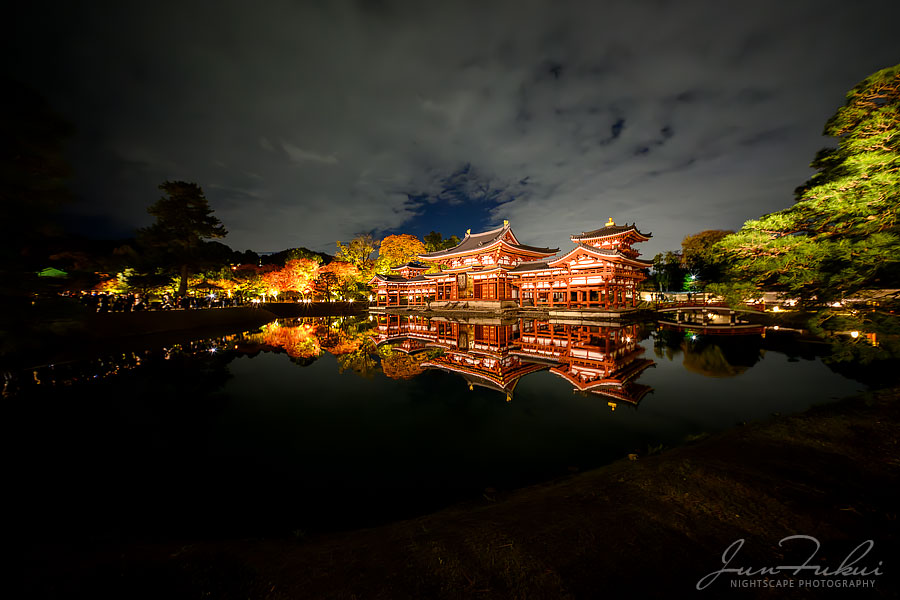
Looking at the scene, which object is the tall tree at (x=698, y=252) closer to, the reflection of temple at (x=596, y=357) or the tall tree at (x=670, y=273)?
the tall tree at (x=670, y=273)

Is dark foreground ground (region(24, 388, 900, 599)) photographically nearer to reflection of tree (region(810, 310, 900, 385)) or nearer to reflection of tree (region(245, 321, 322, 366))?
reflection of tree (region(810, 310, 900, 385))

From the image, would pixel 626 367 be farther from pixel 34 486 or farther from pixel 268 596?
pixel 34 486

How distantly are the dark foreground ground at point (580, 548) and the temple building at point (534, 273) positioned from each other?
2054 cm

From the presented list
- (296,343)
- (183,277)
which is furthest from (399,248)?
(296,343)

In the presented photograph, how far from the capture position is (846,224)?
5191 millimetres

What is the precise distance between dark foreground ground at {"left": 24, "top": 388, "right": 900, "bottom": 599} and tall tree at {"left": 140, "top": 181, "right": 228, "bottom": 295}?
22.8 m

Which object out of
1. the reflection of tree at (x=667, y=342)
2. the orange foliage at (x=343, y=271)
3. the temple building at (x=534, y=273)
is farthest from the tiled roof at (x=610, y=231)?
the orange foliage at (x=343, y=271)

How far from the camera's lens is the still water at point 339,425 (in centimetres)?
333

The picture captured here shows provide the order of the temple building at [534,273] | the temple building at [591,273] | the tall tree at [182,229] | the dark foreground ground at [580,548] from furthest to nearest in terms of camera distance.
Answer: the temple building at [534,273] < the temple building at [591,273] < the tall tree at [182,229] < the dark foreground ground at [580,548]

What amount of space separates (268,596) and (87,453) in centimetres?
503

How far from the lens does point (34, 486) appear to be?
135 inches

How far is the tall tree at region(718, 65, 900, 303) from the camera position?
→ 4.73 meters

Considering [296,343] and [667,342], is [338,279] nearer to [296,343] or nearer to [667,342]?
[296,343]

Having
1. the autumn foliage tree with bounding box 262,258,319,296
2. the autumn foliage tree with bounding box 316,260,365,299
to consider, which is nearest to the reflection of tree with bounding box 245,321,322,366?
the autumn foliage tree with bounding box 262,258,319,296
